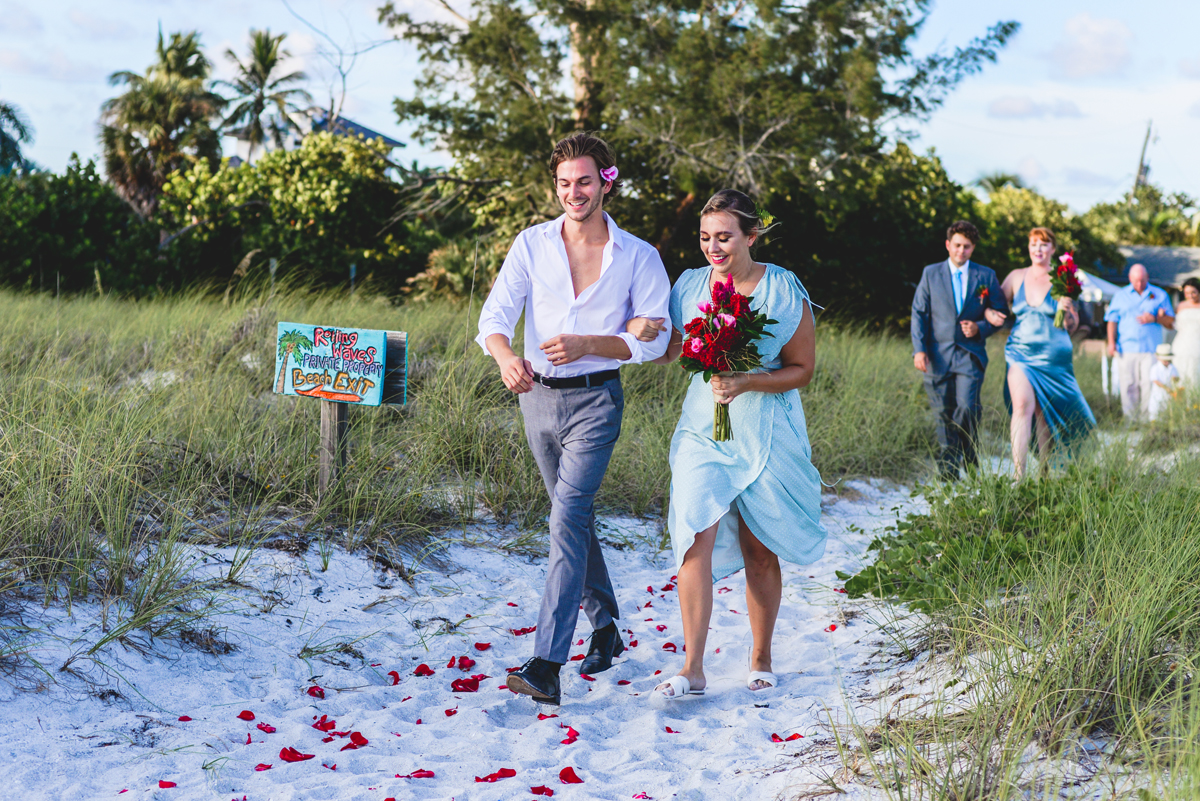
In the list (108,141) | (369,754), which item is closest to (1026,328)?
(369,754)

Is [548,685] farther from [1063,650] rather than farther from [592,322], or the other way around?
[1063,650]

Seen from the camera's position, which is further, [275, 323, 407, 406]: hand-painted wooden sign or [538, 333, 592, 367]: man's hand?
[275, 323, 407, 406]: hand-painted wooden sign

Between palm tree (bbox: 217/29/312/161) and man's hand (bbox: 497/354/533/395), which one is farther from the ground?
palm tree (bbox: 217/29/312/161)

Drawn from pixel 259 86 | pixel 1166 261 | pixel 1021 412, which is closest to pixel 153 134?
pixel 259 86

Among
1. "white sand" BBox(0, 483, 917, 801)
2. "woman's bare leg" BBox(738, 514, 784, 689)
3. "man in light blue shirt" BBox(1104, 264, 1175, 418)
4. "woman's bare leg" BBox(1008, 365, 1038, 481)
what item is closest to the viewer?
"white sand" BBox(0, 483, 917, 801)

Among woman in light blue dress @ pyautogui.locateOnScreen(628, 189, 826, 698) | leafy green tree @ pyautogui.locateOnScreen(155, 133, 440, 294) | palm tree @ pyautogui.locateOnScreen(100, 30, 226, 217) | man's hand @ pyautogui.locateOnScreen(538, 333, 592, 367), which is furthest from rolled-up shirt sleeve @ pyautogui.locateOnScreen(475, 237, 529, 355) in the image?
palm tree @ pyautogui.locateOnScreen(100, 30, 226, 217)

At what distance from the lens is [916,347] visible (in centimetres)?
711

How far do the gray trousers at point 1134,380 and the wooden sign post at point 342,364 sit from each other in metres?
8.90

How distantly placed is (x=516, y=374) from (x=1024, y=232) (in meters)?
23.2

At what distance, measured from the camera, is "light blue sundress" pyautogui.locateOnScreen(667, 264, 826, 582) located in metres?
3.65

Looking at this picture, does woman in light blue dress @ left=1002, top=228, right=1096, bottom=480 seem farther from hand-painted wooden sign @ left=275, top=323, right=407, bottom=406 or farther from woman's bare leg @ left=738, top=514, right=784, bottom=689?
hand-painted wooden sign @ left=275, top=323, right=407, bottom=406

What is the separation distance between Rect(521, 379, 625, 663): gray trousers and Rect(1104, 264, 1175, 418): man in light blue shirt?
29.1 feet

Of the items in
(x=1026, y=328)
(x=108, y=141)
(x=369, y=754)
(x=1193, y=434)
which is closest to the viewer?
(x=369, y=754)

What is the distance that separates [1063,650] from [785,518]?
112cm
